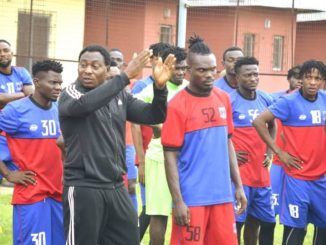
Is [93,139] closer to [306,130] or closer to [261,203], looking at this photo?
[306,130]

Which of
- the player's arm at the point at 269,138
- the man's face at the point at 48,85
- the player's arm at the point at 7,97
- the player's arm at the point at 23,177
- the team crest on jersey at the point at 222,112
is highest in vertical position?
the man's face at the point at 48,85

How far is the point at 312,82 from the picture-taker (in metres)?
8.51

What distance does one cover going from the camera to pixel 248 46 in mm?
23641

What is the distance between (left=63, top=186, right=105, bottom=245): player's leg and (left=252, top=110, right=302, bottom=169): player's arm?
279cm

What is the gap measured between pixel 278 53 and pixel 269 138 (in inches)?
601

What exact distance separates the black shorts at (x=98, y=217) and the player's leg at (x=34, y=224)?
99 centimetres

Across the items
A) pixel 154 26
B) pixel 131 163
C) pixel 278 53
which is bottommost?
pixel 131 163

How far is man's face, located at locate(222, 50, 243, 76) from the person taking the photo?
9.61 m

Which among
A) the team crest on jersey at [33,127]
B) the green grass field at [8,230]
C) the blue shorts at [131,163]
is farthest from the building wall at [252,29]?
the team crest on jersey at [33,127]

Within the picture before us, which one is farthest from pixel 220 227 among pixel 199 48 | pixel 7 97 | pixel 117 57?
pixel 117 57

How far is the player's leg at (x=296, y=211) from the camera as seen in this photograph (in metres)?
8.47

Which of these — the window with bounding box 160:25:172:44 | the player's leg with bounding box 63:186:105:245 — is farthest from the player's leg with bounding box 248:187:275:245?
the window with bounding box 160:25:172:44

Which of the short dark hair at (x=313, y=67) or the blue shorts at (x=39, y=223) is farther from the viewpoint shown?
the short dark hair at (x=313, y=67)

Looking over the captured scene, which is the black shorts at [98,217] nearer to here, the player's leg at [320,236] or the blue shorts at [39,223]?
the blue shorts at [39,223]
